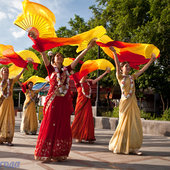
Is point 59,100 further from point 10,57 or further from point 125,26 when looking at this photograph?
point 125,26

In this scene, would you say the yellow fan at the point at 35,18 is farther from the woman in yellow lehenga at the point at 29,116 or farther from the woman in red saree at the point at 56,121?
the woman in yellow lehenga at the point at 29,116

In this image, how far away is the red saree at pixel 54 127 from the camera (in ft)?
14.5

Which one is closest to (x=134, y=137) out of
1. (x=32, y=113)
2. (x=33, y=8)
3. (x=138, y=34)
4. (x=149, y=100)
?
(x=33, y=8)

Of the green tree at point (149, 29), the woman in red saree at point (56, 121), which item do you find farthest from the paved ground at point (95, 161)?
the green tree at point (149, 29)

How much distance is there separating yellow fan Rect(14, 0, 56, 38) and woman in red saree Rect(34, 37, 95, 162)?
1.79ft

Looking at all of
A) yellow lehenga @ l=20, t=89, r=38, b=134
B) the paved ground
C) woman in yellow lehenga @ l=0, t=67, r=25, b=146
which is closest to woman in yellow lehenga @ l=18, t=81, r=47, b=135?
yellow lehenga @ l=20, t=89, r=38, b=134

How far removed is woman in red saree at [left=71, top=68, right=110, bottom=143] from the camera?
23.7ft

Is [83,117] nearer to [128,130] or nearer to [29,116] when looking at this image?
[128,130]

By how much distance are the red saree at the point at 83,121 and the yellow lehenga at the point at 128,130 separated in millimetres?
1674

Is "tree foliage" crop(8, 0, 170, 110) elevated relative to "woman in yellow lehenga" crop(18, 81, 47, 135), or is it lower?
elevated

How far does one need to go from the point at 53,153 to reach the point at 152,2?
13.8 metres

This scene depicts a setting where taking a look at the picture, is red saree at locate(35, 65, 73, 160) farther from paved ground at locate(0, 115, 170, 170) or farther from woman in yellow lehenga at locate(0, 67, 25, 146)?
woman in yellow lehenga at locate(0, 67, 25, 146)

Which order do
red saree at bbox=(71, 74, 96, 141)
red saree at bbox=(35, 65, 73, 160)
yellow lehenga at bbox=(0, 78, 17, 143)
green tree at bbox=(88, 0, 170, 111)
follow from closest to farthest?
1. red saree at bbox=(35, 65, 73, 160)
2. yellow lehenga at bbox=(0, 78, 17, 143)
3. red saree at bbox=(71, 74, 96, 141)
4. green tree at bbox=(88, 0, 170, 111)

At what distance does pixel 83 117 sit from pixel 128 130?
2349 mm
